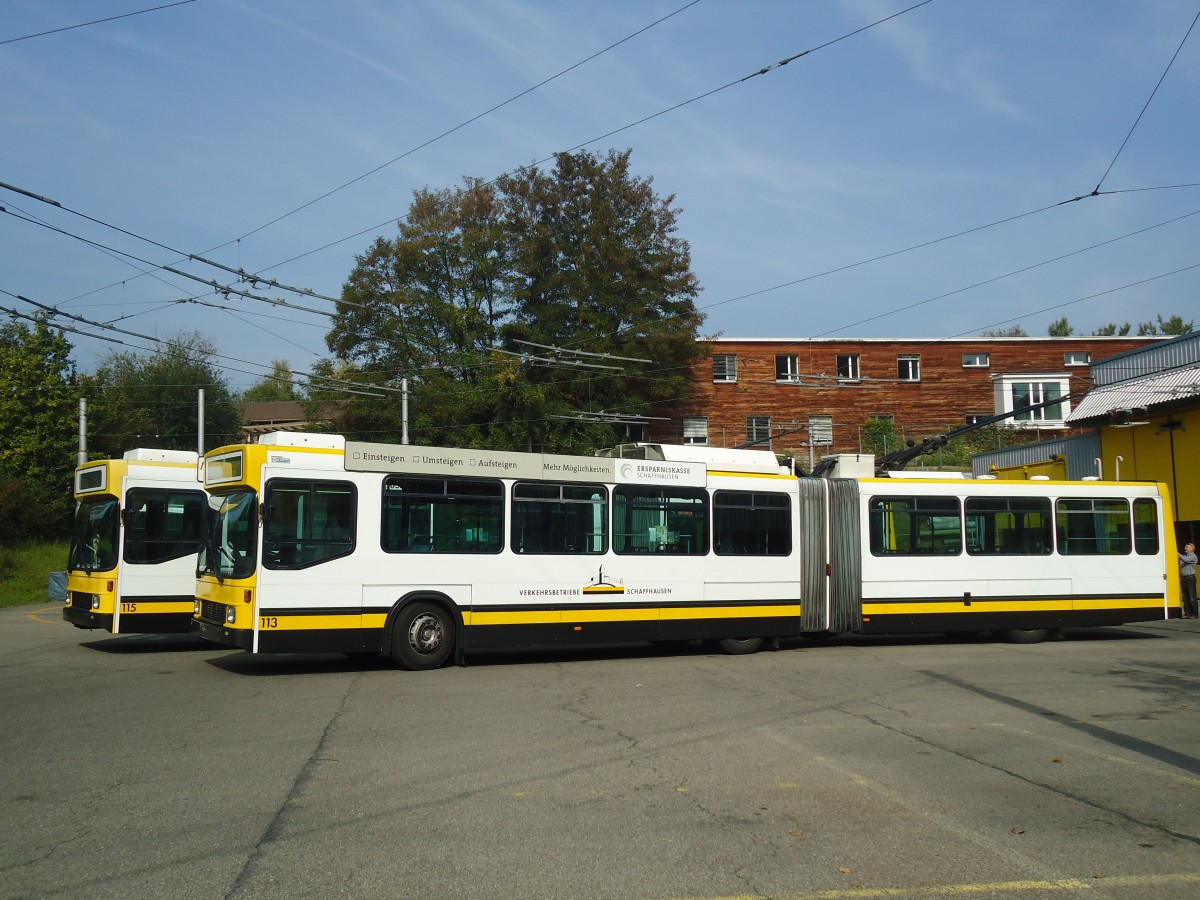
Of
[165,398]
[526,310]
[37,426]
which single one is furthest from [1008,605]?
[165,398]

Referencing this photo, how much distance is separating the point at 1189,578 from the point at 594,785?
2160 centimetres

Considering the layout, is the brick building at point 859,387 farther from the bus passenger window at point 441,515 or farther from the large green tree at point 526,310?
the bus passenger window at point 441,515

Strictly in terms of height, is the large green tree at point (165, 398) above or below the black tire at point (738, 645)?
above

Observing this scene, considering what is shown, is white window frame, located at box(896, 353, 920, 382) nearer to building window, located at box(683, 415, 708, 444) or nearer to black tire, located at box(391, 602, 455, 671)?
building window, located at box(683, 415, 708, 444)

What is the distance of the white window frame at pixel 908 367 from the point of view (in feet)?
168

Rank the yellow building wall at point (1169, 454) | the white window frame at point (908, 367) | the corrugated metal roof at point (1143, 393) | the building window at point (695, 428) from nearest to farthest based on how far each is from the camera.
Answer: the corrugated metal roof at point (1143, 393), the yellow building wall at point (1169, 454), the building window at point (695, 428), the white window frame at point (908, 367)

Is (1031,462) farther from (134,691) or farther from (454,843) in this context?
(454,843)

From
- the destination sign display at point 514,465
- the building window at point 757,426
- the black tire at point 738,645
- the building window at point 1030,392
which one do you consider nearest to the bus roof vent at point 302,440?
the destination sign display at point 514,465

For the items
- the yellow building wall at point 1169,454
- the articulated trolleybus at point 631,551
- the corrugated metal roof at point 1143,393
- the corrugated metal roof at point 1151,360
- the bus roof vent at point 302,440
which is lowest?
the articulated trolleybus at point 631,551

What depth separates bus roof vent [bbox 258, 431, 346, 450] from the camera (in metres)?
13.3

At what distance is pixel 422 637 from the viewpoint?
553 inches

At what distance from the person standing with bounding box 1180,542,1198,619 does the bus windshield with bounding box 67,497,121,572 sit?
2238 centimetres

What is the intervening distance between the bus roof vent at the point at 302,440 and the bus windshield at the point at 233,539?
0.75m

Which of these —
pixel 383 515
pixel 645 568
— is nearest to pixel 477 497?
pixel 383 515
